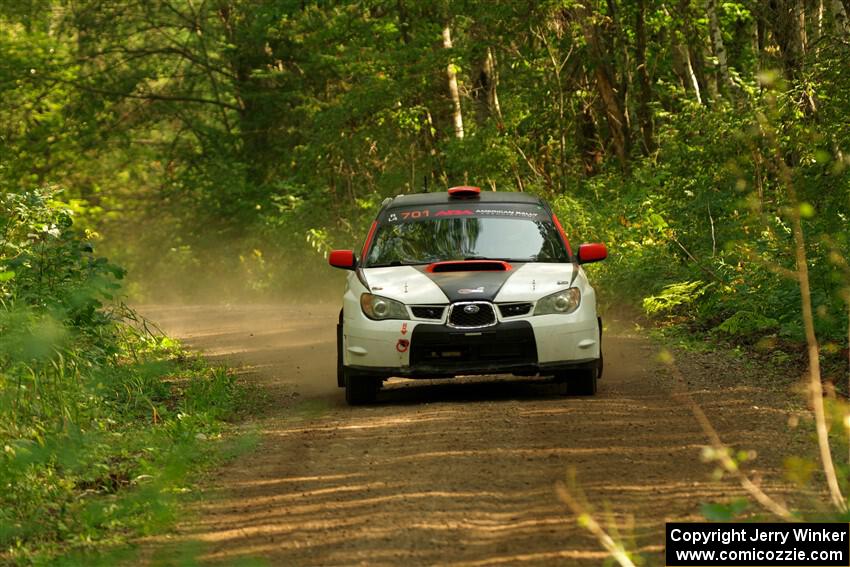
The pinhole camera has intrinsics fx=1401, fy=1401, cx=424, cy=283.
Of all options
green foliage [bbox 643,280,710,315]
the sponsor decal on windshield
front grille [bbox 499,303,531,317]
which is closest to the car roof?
the sponsor decal on windshield

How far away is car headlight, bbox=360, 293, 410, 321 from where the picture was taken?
36.4 ft

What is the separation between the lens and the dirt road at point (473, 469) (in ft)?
21.4

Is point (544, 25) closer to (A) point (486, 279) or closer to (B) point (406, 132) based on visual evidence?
(B) point (406, 132)

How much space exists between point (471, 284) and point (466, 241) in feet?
3.45

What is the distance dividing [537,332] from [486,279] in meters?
0.65

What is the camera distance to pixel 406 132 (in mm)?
31453

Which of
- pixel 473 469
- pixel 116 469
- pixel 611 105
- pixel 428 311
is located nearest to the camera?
pixel 473 469

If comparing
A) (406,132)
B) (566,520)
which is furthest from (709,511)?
(406,132)

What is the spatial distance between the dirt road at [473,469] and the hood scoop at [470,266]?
1.07 meters

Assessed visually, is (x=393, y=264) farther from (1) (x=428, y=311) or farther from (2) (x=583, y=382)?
(2) (x=583, y=382)

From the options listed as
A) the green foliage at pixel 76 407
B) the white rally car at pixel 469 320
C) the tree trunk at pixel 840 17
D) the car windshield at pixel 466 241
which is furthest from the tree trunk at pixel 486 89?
the white rally car at pixel 469 320

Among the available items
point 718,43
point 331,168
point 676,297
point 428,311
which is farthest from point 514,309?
point 331,168

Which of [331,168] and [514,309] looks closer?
[514,309]

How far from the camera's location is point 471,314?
11.0 meters
